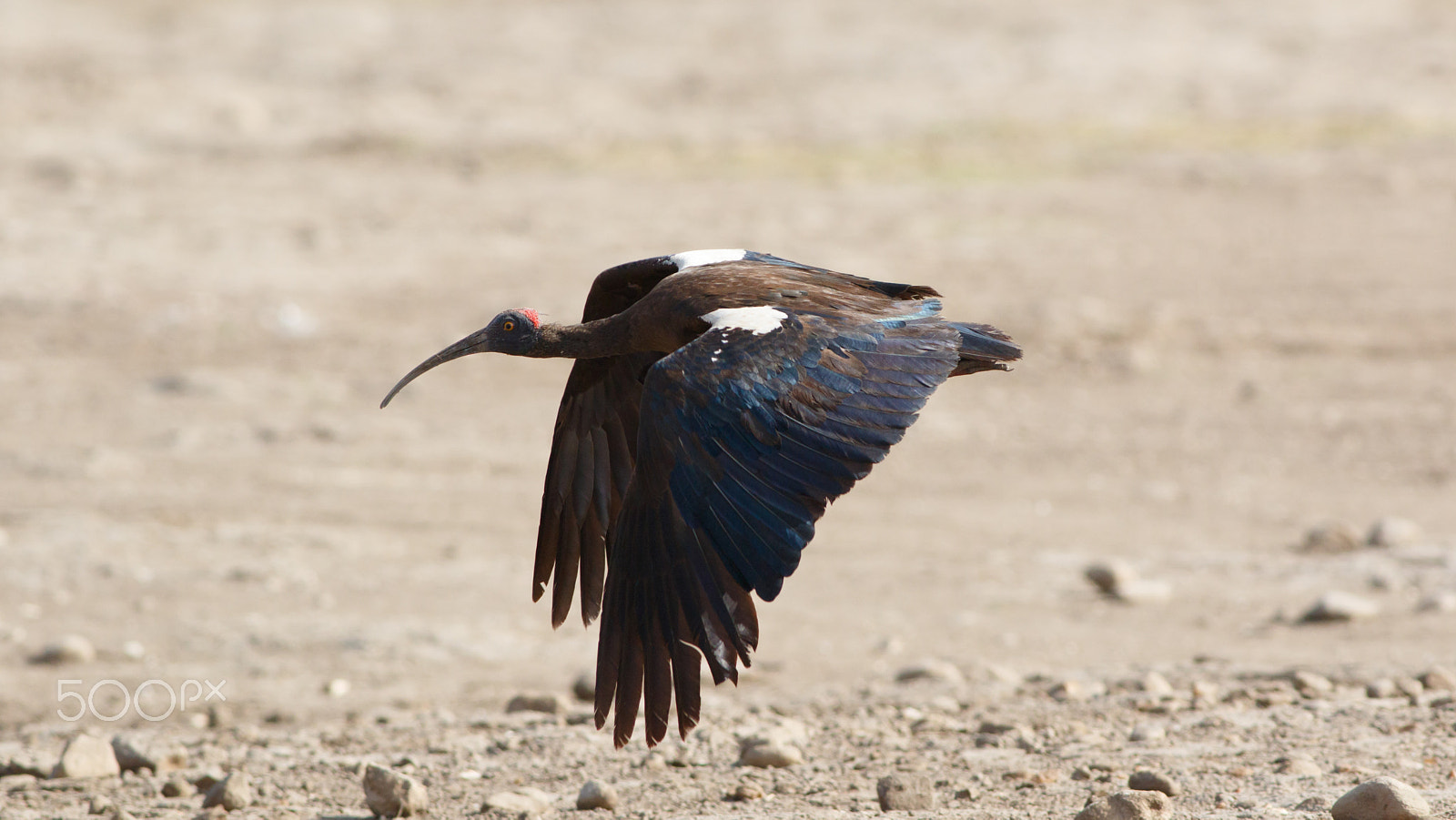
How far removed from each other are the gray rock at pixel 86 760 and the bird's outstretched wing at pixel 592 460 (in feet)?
4.76

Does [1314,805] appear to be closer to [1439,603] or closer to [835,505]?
[1439,603]

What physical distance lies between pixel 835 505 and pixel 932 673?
8.83 feet

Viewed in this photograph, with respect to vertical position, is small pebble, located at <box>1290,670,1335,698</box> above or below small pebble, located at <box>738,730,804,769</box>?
above

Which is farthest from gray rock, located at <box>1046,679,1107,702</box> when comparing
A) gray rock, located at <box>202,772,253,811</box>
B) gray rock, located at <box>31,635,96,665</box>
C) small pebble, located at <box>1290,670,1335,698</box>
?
gray rock, located at <box>31,635,96,665</box>

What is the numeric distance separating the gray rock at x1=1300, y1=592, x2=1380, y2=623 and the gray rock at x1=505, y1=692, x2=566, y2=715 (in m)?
3.03

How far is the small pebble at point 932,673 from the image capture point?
6.53 metres

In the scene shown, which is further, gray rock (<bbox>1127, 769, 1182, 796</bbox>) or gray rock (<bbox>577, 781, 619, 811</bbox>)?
gray rock (<bbox>577, 781, 619, 811</bbox>)

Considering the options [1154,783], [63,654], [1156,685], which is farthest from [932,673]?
[63,654]

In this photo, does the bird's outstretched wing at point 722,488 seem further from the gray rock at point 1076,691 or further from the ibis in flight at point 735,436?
the gray rock at point 1076,691

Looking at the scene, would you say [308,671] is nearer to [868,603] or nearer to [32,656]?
[32,656]

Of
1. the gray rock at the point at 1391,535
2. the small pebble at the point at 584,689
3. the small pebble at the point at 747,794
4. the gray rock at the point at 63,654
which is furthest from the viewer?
the gray rock at the point at 1391,535

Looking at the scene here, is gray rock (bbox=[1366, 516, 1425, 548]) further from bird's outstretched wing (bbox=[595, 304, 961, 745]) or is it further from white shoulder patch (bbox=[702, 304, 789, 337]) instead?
white shoulder patch (bbox=[702, 304, 789, 337])

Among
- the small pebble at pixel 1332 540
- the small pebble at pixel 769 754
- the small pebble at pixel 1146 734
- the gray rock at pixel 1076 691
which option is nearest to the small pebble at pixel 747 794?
the small pebble at pixel 769 754

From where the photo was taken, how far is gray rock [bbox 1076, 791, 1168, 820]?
456 cm
